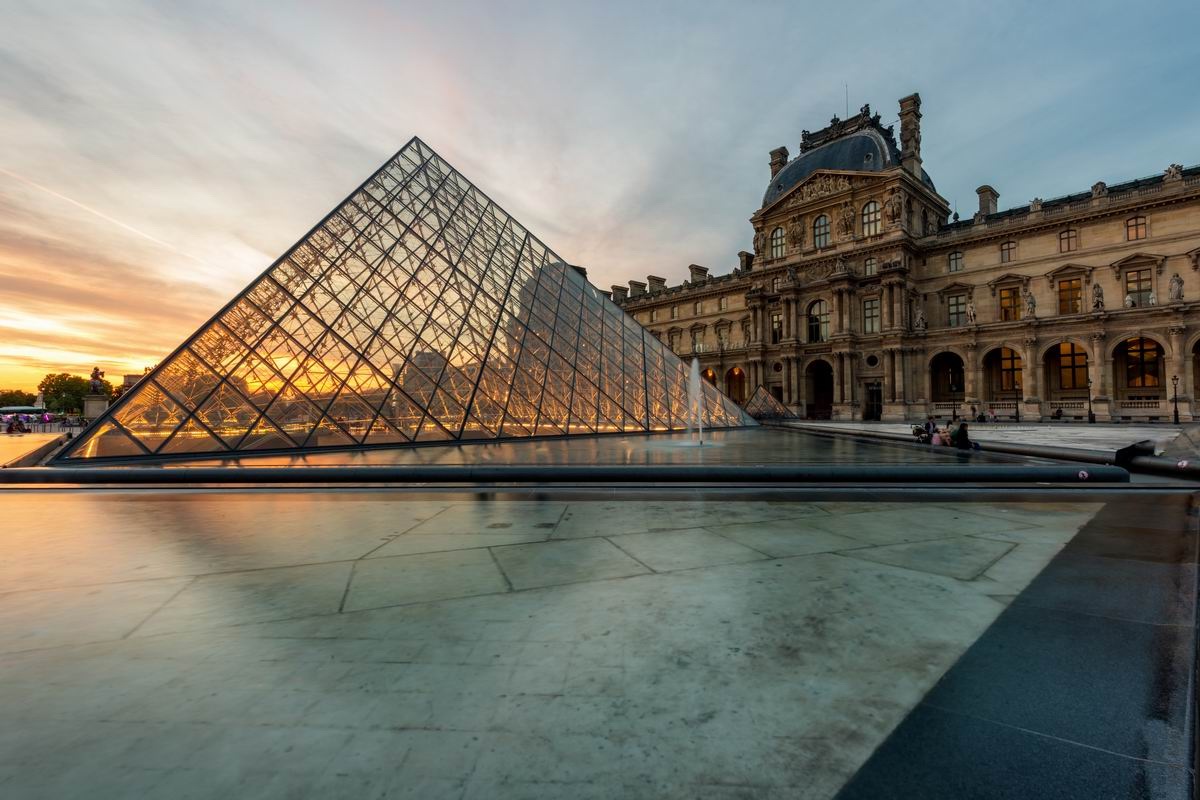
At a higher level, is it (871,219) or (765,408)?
(871,219)

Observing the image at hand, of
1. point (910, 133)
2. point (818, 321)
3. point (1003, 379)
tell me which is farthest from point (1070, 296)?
point (910, 133)

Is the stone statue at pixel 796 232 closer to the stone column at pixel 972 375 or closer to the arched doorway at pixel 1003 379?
the stone column at pixel 972 375

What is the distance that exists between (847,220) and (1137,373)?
20394 millimetres

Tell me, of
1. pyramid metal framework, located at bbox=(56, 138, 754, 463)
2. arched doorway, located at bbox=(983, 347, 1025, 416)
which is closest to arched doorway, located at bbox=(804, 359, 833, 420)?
arched doorway, located at bbox=(983, 347, 1025, 416)

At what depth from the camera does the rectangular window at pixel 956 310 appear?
127 ft

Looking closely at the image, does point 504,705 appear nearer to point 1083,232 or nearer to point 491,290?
point 491,290

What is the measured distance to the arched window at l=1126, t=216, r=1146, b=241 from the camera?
31.5m

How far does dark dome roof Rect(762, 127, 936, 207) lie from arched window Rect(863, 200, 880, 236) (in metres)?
2.52

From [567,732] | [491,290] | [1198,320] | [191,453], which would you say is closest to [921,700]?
[567,732]

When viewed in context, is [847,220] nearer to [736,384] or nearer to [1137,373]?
[736,384]

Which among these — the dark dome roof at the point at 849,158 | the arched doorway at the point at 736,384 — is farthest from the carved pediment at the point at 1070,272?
the arched doorway at the point at 736,384

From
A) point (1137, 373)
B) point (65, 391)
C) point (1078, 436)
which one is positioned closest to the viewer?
point (1078, 436)

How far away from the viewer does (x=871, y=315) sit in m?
41.1

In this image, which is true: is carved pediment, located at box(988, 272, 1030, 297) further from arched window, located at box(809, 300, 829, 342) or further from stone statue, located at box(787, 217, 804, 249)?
stone statue, located at box(787, 217, 804, 249)
